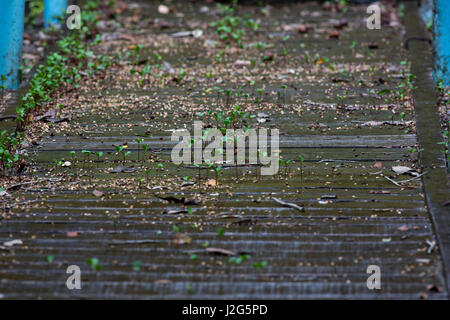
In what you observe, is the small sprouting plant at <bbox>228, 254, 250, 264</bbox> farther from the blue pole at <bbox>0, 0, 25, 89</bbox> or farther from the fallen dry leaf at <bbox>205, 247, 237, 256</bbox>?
the blue pole at <bbox>0, 0, 25, 89</bbox>

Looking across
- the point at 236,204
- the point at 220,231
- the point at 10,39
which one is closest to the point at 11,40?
the point at 10,39

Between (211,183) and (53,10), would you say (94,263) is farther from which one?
(53,10)

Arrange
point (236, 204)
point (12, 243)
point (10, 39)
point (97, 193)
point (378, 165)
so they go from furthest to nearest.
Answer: point (10, 39) < point (378, 165) < point (97, 193) < point (236, 204) < point (12, 243)

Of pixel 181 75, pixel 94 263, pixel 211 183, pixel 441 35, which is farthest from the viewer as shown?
pixel 181 75

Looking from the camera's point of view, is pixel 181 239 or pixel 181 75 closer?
pixel 181 239

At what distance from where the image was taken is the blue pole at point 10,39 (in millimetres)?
7211

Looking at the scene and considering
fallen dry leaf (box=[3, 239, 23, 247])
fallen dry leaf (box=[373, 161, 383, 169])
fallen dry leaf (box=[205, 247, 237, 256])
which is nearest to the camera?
fallen dry leaf (box=[205, 247, 237, 256])

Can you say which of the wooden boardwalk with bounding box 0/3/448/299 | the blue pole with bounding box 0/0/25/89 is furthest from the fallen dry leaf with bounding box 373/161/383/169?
the blue pole with bounding box 0/0/25/89

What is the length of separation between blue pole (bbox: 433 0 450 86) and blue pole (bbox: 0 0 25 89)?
4448 mm

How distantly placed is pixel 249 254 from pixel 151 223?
79 centimetres

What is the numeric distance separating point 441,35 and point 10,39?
15.1 ft

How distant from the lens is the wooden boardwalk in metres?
4.21

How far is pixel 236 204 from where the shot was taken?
5.00m
